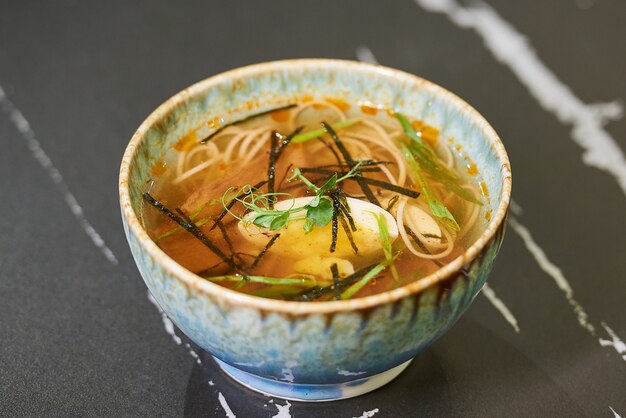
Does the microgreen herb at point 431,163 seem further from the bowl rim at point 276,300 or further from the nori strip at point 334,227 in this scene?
the nori strip at point 334,227

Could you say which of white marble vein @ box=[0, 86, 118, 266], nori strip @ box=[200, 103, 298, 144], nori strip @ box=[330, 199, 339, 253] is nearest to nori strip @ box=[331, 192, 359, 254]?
nori strip @ box=[330, 199, 339, 253]

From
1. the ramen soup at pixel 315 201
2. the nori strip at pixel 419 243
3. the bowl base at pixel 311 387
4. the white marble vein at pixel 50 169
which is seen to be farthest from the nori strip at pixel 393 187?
the white marble vein at pixel 50 169

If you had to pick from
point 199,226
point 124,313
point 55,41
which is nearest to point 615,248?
point 199,226

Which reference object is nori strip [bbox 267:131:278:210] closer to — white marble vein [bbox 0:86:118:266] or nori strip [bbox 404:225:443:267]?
nori strip [bbox 404:225:443:267]

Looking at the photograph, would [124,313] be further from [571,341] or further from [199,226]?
[571,341]

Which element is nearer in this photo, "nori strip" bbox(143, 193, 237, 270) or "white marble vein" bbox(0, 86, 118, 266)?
"nori strip" bbox(143, 193, 237, 270)

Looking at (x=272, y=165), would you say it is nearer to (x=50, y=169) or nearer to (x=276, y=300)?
(x=276, y=300)

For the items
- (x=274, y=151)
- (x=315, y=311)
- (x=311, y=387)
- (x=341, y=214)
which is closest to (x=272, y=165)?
(x=274, y=151)
